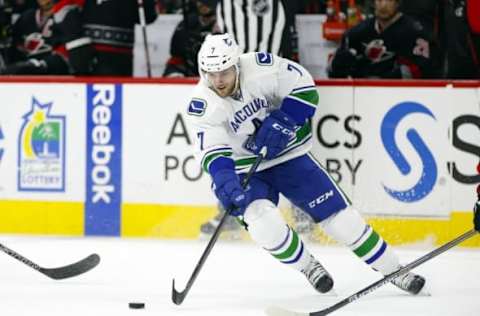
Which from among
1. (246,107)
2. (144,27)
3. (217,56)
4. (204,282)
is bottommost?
(204,282)

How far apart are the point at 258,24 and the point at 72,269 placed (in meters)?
1.72

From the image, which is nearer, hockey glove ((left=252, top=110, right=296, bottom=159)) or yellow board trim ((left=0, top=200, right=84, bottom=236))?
hockey glove ((left=252, top=110, right=296, bottom=159))

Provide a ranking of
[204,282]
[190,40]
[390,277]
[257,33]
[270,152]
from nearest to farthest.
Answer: [390,277] → [270,152] → [204,282] → [257,33] → [190,40]

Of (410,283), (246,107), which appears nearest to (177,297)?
(246,107)

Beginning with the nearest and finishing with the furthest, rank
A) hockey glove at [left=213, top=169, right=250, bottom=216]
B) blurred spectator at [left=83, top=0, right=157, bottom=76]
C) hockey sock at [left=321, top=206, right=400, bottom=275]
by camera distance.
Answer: hockey glove at [left=213, top=169, right=250, bottom=216] < hockey sock at [left=321, top=206, right=400, bottom=275] < blurred spectator at [left=83, top=0, right=157, bottom=76]

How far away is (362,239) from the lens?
473 cm

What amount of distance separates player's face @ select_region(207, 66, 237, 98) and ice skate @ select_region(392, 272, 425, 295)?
0.97 metres

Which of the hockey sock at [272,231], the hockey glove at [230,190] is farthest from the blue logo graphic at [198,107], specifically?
the hockey sock at [272,231]

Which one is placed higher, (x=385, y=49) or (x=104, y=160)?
(x=385, y=49)

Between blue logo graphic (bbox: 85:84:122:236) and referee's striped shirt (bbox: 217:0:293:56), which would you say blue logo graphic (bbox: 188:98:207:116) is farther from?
blue logo graphic (bbox: 85:84:122:236)

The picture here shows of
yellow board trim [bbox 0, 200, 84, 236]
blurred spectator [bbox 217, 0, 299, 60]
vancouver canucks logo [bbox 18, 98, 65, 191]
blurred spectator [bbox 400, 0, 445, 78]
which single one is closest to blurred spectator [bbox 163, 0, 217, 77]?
blurred spectator [bbox 217, 0, 299, 60]

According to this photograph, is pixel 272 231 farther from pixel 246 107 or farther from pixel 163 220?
pixel 163 220

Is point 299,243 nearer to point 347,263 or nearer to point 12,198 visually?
point 347,263

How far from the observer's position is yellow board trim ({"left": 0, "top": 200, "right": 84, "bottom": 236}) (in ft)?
20.8
